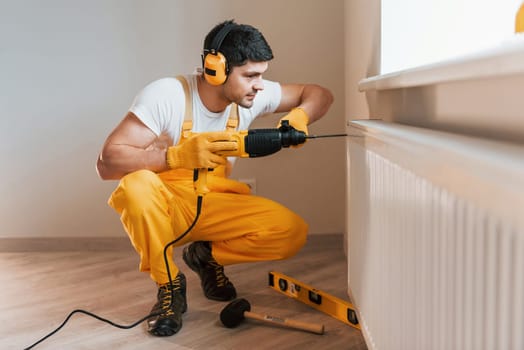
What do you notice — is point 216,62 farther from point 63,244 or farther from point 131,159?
point 63,244

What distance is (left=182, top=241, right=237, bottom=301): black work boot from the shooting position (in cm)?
224

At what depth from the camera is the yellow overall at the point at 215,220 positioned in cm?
200

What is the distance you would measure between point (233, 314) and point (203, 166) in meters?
0.50

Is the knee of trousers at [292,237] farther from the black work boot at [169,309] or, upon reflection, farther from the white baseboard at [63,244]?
the white baseboard at [63,244]

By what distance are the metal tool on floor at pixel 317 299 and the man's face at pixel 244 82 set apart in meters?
0.69

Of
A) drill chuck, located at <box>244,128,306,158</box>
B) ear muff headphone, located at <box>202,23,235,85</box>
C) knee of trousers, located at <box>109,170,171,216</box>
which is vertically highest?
ear muff headphone, located at <box>202,23,235,85</box>

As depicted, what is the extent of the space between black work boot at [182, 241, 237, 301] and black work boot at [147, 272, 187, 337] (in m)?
0.17

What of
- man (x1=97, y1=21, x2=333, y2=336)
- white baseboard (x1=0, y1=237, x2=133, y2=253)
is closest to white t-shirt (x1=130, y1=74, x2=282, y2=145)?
man (x1=97, y1=21, x2=333, y2=336)

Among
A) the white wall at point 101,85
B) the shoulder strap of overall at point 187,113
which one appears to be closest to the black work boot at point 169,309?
the shoulder strap of overall at point 187,113

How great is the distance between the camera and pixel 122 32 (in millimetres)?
2994

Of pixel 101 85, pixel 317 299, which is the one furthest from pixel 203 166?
pixel 101 85

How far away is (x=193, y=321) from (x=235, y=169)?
112cm

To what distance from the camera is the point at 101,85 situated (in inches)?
120

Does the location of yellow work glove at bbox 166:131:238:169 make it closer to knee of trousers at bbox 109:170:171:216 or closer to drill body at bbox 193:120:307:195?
drill body at bbox 193:120:307:195
